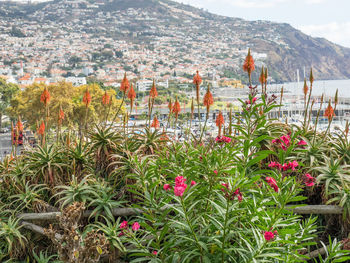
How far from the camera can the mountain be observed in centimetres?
8738

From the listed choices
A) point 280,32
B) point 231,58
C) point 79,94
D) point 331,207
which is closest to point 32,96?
point 79,94

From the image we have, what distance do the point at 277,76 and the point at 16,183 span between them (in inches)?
3090

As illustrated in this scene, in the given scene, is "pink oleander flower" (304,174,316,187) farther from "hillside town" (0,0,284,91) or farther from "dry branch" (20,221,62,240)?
"hillside town" (0,0,284,91)

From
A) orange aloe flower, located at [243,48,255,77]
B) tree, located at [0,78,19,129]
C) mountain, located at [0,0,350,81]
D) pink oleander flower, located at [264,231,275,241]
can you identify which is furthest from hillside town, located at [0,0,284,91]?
pink oleander flower, located at [264,231,275,241]

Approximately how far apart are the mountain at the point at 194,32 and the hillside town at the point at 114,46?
1.12 feet

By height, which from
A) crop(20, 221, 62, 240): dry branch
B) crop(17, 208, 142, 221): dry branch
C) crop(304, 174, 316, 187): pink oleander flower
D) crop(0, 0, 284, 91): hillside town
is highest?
crop(0, 0, 284, 91): hillside town

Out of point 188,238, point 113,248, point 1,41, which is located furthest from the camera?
point 1,41

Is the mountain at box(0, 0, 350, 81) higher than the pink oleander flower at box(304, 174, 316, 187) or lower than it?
higher

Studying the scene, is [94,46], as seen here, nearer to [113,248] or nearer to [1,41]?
[1,41]

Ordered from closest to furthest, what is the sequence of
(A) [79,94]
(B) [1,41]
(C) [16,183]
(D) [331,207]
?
(D) [331,207] < (C) [16,183] < (A) [79,94] < (B) [1,41]

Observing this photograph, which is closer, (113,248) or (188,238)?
(188,238)

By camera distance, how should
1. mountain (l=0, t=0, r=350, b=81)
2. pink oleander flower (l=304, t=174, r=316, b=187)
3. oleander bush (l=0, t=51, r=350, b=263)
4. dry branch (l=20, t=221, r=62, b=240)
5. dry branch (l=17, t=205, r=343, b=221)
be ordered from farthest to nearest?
mountain (l=0, t=0, r=350, b=81)
dry branch (l=20, t=221, r=62, b=240)
dry branch (l=17, t=205, r=343, b=221)
oleander bush (l=0, t=51, r=350, b=263)
pink oleander flower (l=304, t=174, r=316, b=187)

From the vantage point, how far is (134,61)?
7550 cm

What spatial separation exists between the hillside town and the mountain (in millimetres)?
340
